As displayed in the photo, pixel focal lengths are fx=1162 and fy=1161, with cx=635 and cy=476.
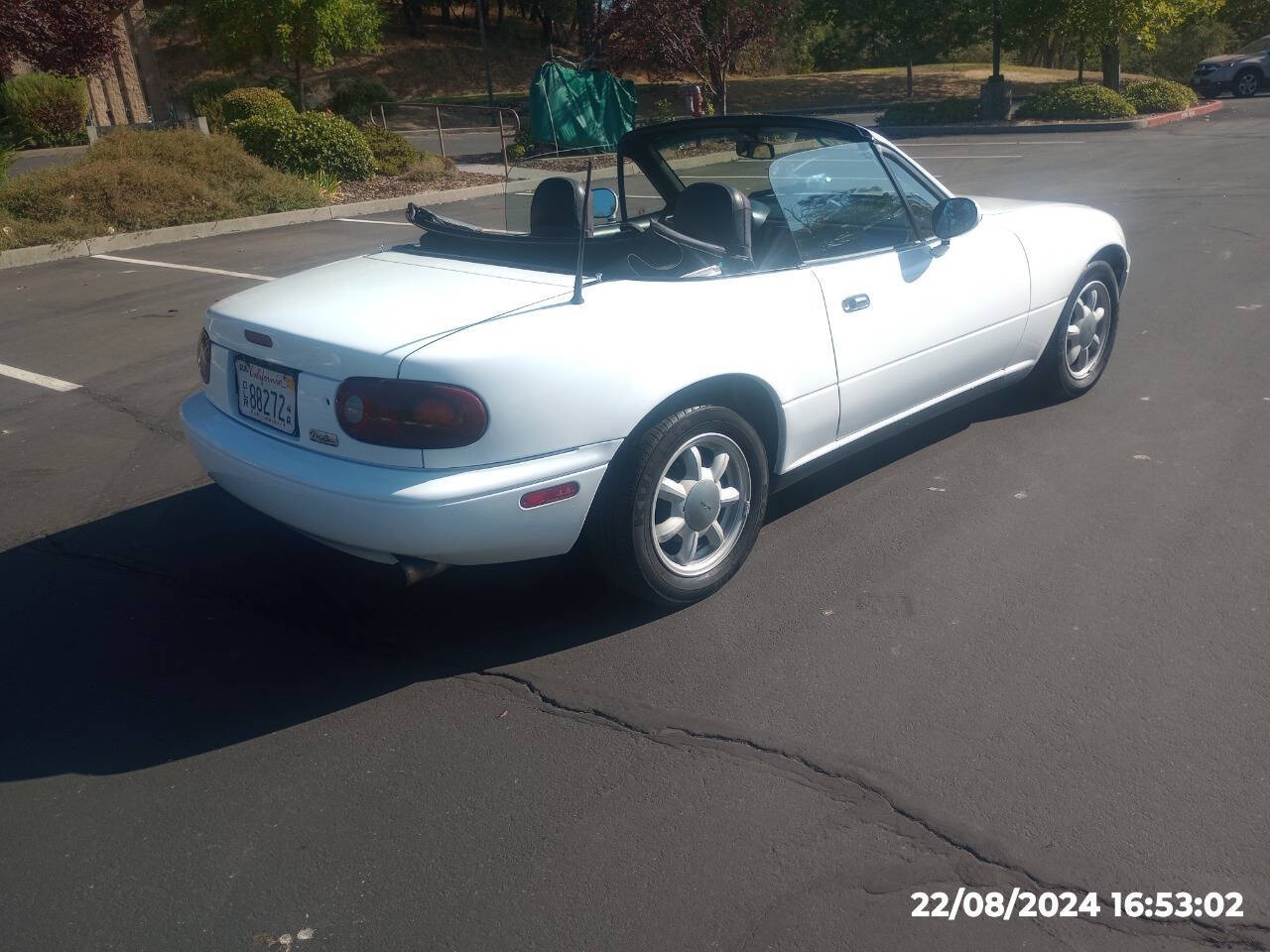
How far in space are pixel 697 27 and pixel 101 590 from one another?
78.6 ft

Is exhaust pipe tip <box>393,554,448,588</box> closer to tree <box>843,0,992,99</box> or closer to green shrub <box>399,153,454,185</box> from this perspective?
green shrub <box>399,153,454,185</box>

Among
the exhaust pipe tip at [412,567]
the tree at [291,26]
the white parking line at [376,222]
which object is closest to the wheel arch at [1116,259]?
the exhaust pipe tip at [412,567]

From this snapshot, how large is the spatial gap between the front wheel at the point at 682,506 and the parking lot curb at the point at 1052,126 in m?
22.0

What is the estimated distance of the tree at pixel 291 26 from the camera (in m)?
29.2

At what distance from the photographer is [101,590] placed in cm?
434

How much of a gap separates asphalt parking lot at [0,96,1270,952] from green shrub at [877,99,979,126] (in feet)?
75.4

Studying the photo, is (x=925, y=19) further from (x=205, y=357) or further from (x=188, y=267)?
(x=205, y=357)

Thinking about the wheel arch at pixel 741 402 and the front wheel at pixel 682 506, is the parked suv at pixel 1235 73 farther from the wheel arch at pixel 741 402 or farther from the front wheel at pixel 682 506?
the front wheel at pixel 682 506

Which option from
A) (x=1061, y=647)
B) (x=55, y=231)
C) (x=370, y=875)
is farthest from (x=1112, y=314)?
(x=55, y=231)

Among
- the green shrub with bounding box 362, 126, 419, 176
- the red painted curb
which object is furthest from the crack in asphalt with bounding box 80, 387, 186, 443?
the red painted curb

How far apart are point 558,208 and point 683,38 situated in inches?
897

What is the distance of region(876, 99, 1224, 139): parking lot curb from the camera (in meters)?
23.2

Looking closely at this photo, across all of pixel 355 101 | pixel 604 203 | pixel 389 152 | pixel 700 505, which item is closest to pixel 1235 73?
pixel 389 152

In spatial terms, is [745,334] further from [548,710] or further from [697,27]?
[697,27]
